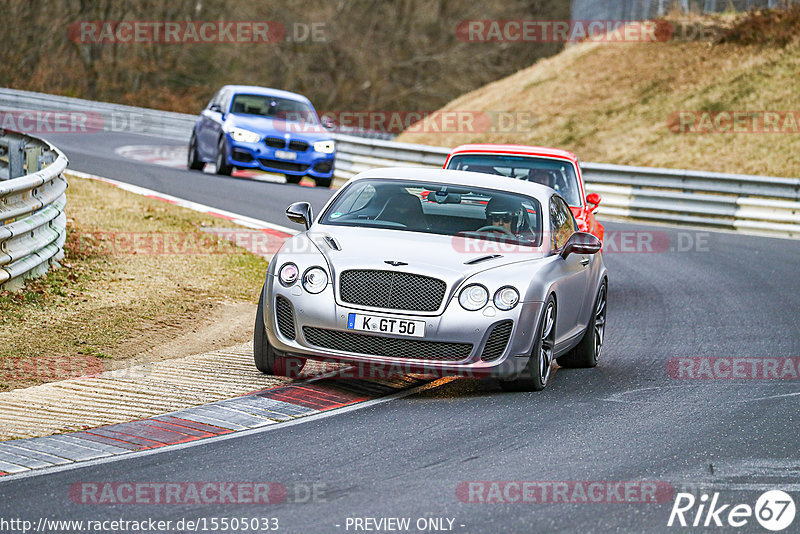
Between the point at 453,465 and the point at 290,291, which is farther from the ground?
the point at 290,291

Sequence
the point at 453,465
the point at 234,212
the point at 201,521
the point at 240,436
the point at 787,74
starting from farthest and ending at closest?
the point at 787,74 → the point at 234,212 → the point at 240,436 → the point at 453,465 → the point at 201,521

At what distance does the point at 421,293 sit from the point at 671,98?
28.2m

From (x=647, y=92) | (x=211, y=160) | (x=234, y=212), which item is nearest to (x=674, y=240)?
(x=234, y=212)

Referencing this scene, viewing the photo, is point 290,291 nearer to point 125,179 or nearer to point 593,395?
point 593,395

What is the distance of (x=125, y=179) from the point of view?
22953mm

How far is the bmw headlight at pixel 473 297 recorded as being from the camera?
26.9ft

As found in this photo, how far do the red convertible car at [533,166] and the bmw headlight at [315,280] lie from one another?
552cm

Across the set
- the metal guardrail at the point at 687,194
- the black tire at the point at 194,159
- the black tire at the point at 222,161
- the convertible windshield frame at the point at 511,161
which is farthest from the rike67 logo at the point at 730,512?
the black tire at the point at 194,159

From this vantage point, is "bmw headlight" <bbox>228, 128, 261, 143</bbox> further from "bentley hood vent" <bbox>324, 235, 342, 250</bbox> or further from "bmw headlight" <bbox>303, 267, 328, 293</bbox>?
"bmw headlight" <bbox>303, 267, 328, 293</bbox>

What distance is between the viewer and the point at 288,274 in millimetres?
8438

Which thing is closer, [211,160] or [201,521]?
[201,521]

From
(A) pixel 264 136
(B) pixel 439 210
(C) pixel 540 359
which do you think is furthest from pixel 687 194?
(C) pixel 540 359

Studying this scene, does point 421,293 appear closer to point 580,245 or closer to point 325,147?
point 580,245

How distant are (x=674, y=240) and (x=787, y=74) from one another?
1464 centimetres
